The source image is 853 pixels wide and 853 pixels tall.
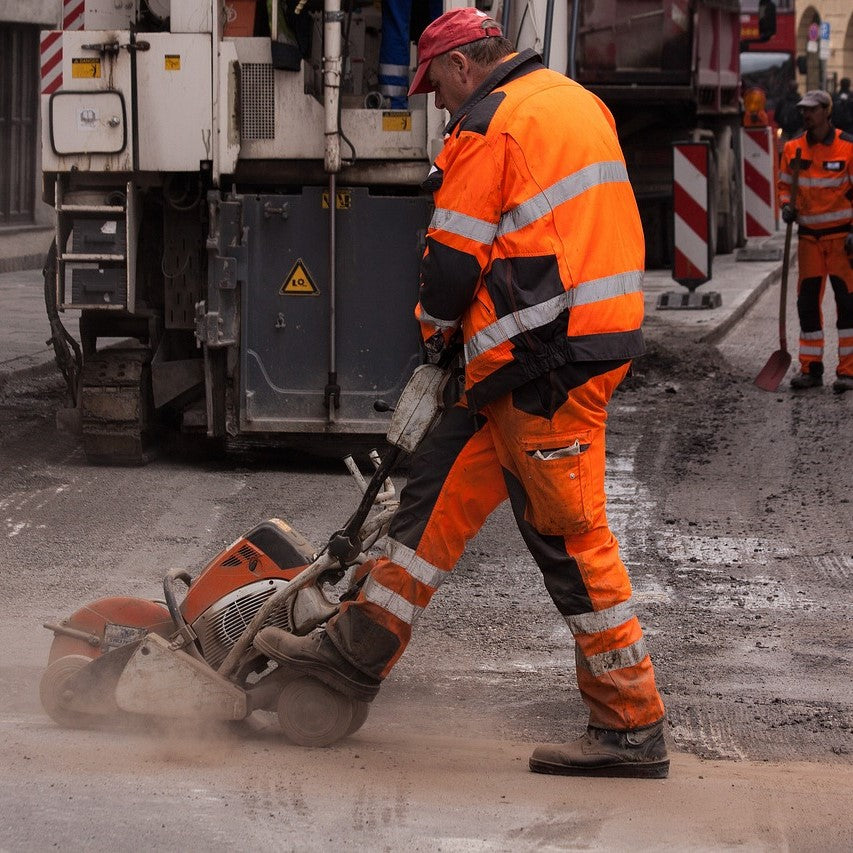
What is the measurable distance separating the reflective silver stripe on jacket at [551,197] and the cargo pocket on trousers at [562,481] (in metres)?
0.50

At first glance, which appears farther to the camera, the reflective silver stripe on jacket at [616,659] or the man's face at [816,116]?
the man's face at [816,116]

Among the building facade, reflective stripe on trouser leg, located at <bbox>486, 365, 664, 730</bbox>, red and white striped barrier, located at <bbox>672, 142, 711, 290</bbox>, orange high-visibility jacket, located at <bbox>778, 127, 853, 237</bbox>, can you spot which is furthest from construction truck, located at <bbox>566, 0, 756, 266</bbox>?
the building facade

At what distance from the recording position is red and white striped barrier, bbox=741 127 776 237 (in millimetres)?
17188

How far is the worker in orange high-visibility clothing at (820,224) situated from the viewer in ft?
32.5

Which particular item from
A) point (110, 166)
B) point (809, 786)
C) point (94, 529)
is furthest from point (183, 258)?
point (809, 786)

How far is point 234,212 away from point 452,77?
336 cm

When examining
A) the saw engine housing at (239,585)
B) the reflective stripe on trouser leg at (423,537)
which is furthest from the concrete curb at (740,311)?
the reflective stripe on trouser leg at (423,537)

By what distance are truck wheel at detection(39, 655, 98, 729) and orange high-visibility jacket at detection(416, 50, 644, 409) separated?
1.26 meters

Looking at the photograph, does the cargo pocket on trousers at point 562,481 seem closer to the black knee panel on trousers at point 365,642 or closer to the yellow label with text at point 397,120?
the black knee panel on trousers at point 365,642

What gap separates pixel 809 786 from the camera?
377cm

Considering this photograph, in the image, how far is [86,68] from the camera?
271 inches

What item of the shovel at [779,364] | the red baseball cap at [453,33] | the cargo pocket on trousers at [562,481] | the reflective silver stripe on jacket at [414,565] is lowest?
the shovel at [779,364]

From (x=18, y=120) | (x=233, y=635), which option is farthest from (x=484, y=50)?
(x=18, y=120)

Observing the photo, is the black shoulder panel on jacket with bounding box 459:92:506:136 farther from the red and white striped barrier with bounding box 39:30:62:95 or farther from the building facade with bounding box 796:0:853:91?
the building facade with bounding box 796:0:853:91
